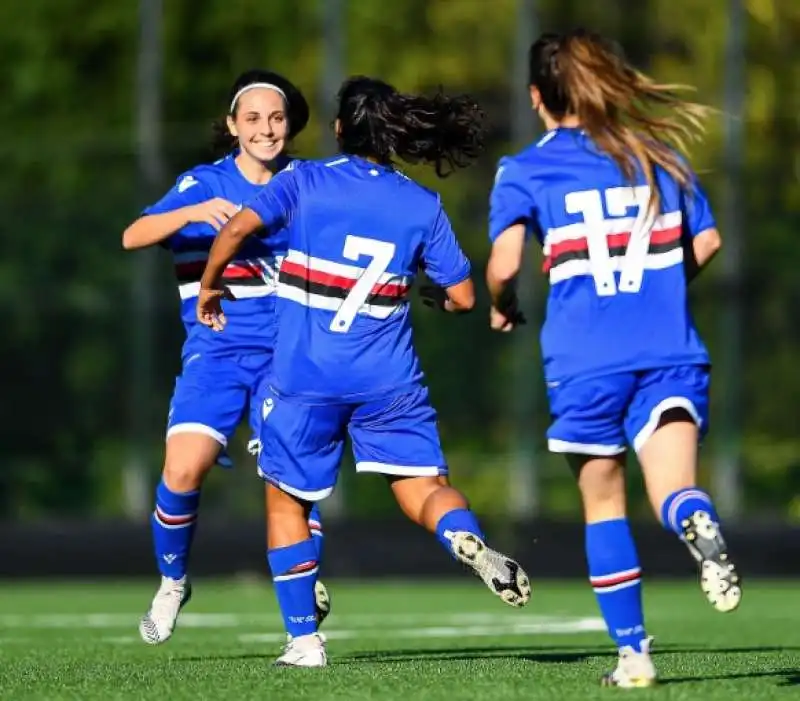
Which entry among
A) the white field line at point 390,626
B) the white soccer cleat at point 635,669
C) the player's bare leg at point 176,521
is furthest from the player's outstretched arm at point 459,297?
the white field line at point 390,626

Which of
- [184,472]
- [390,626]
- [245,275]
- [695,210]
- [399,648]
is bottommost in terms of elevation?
[390,626]

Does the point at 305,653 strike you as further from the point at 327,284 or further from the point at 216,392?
the point at 216,392

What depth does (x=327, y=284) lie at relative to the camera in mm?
6547

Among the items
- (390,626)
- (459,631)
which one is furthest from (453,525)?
(390,626)

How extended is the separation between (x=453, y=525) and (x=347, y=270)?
862 mm

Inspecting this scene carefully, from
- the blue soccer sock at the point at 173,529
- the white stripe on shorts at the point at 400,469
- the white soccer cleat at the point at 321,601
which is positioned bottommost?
the white soccer cleat at the point at 321,601

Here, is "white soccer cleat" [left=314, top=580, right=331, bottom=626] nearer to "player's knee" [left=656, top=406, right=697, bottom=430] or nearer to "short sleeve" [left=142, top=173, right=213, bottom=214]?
"short sleeve" [left=142, top=173, right=213, bottom=214]

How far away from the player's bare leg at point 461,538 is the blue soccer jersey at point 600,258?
0.67m

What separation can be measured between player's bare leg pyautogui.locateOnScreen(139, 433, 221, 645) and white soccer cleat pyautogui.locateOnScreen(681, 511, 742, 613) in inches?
105

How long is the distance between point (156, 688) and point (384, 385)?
127 cm

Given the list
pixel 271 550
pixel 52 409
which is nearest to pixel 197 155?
pixel 52 409

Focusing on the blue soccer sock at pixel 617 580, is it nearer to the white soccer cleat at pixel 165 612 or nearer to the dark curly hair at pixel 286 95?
the white soccer cleat at pixel 165 612

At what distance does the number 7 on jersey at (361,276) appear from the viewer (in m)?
6.55

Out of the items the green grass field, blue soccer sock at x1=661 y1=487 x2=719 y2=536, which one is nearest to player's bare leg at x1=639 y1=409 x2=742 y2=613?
blue soccer sock at x1=661 y1=487 x2=719 y2=536
